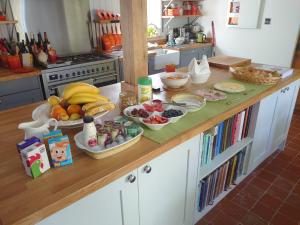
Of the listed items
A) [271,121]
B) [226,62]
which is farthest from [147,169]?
[226,62]

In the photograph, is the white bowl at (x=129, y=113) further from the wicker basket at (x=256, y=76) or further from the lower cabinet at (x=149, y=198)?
the wicker basket at (x=256, y=76)

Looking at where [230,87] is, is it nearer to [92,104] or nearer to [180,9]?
[92,104]

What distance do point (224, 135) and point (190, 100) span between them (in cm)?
40

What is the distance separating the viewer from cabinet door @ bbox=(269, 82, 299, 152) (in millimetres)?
2061

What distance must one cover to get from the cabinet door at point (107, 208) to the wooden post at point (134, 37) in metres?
0.78

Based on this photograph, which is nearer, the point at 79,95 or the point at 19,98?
the point at 79,95

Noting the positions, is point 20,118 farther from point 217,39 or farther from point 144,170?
point 217,39

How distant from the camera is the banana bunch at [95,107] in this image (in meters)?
1.17

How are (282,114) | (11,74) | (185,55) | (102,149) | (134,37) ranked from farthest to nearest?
(185,55) → (11,74) → (282,114) → (134,37) → (102,149)

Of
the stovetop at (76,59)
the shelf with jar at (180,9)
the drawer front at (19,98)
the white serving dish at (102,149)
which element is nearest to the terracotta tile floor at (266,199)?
the white serving dish at (102,149)

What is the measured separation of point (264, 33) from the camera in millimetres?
3652

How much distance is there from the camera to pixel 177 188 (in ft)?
4.25

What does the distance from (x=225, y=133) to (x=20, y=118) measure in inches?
51.3

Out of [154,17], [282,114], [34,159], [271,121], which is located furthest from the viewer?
[154,17]
